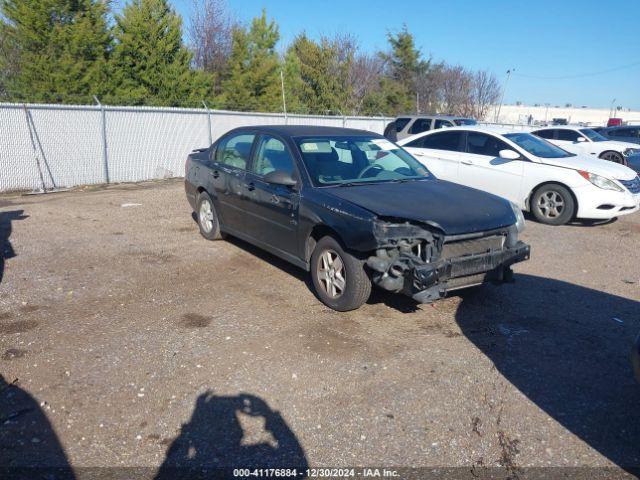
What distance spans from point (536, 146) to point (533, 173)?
93 centimetres

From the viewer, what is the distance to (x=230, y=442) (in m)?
3.24

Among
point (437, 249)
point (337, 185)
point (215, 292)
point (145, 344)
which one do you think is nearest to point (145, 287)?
point (215, 292)

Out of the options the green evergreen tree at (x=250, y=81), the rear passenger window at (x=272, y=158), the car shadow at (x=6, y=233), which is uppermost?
the green evergreen tree at (x=250, y=81)

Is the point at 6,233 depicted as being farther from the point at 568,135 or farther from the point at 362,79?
the point at 362,79

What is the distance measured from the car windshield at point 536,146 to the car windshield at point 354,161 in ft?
13.6

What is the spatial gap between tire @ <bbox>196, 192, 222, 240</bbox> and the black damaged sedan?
0.39 metres

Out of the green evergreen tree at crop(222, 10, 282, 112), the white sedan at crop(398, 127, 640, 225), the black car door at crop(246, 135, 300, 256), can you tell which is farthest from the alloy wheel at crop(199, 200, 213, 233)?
the green evergreen tree at crop(222, 10, 282, 112)

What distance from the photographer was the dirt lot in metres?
3.23

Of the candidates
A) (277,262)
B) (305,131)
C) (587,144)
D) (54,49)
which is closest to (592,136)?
(587,144)

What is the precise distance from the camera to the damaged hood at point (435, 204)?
4758 millimetres

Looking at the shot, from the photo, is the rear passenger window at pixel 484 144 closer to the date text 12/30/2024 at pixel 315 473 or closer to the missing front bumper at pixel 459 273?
the missing front bumper at pixel 459 273

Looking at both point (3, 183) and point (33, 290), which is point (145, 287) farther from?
point (3, 183)

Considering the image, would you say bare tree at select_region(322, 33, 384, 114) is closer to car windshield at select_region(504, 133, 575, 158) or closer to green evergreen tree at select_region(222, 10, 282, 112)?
green evergreen tree at select_region(222, 10, 282, 112)

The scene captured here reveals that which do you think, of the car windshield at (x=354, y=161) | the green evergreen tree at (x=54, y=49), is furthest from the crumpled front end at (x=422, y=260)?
the green evergreen tree at (x=54, y=49)
